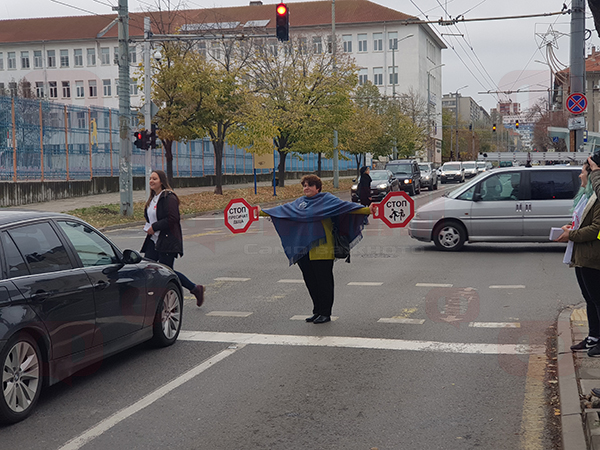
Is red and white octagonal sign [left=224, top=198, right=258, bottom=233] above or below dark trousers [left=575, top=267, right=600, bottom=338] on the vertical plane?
above

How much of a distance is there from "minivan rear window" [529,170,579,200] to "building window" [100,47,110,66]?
78256mm

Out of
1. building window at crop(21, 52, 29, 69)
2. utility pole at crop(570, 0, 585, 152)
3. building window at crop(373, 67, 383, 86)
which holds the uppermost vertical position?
building window at crop(21, 52, 29, 69)

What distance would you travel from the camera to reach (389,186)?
112 feet

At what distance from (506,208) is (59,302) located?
1138 cm

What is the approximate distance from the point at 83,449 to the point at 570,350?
4271 mm

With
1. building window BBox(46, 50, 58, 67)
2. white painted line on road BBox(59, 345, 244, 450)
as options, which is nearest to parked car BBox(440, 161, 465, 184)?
building window BBox(46, 50, 58, 67)

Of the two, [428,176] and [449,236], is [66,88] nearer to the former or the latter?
[428,176]

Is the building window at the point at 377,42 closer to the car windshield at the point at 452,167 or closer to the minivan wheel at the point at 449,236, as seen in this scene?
the car windshield at the point at 452,167

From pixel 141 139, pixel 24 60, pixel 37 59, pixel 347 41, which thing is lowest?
pixel 141 139

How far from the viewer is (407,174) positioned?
130ft

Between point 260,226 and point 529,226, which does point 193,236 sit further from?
point 529,226

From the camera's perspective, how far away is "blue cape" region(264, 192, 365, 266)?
27.6ft

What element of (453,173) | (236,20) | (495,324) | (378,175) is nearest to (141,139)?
(378,175)

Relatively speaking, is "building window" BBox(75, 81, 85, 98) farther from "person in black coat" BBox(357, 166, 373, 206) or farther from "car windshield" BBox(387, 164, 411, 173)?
"person in black coat" BBox(357, 166, 373, 206)
